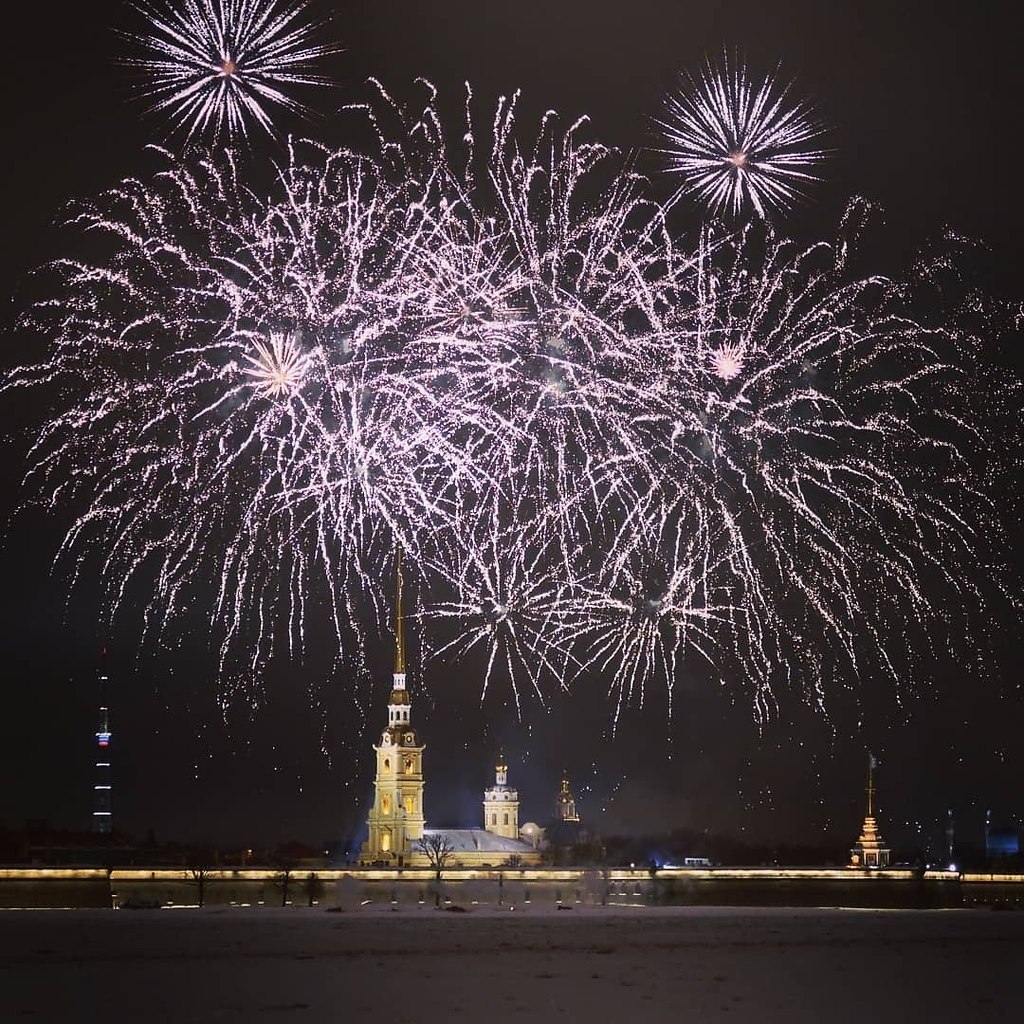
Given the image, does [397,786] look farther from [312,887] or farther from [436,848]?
[312,887]

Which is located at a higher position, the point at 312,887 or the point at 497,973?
the point at 497,973

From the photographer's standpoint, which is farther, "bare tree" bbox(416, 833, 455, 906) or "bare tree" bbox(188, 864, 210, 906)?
"bare tree" bbox(416, 833, 455, 906)

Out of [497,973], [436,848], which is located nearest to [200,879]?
[436,848]

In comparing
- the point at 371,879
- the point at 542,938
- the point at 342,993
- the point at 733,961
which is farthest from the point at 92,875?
the point at 342,993

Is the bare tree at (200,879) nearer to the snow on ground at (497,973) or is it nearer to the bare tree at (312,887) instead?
the bare tree at (312,887)

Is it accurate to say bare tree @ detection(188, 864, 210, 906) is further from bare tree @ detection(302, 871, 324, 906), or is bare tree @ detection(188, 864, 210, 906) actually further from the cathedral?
the cathedral

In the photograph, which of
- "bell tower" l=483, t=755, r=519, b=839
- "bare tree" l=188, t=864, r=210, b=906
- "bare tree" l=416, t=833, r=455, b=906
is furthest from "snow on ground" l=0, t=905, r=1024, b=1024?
"bell tower" l=483, t=755, r=519, b=839

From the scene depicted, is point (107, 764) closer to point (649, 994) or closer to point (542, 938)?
point (542, 938)
